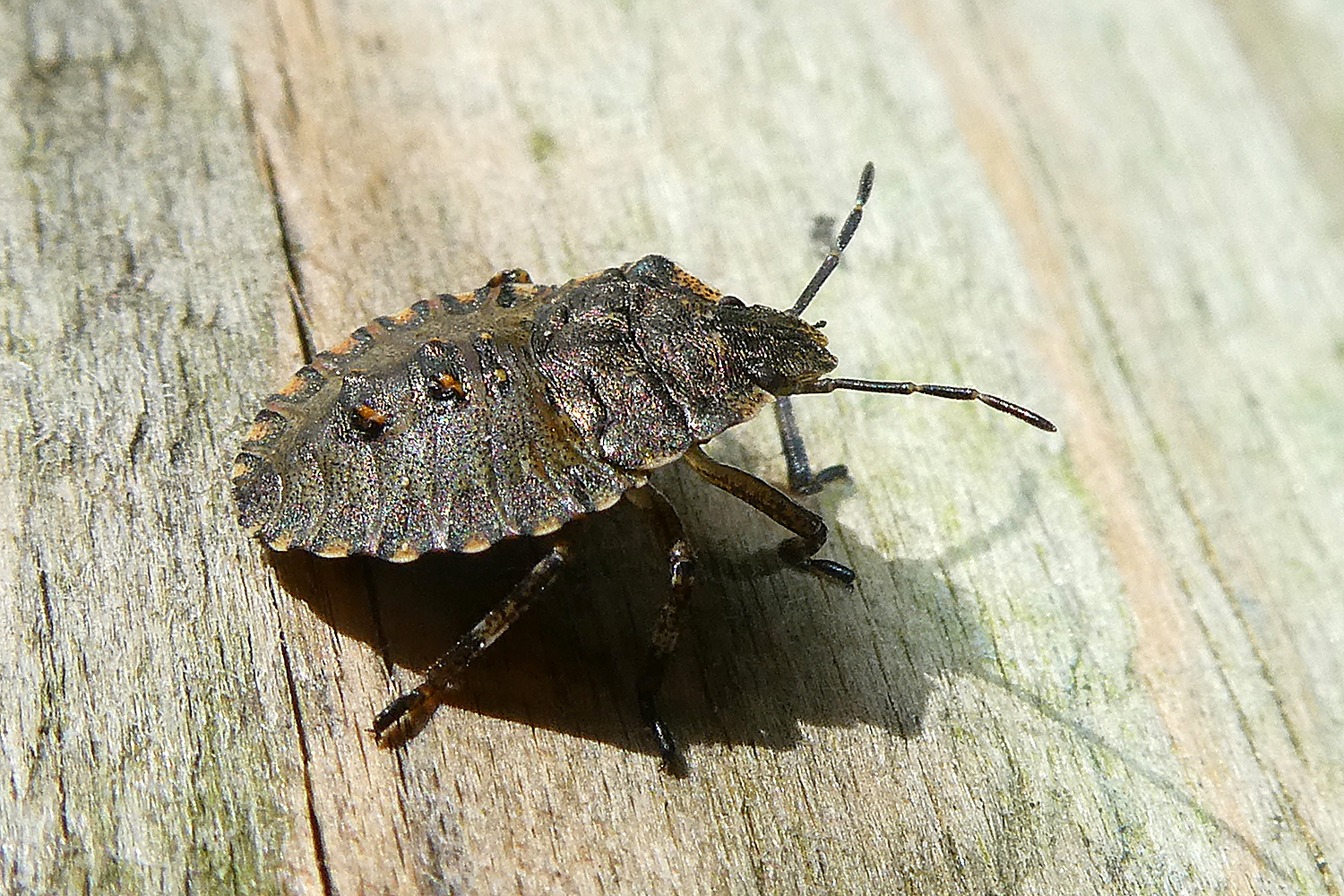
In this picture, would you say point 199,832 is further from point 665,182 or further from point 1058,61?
point 1058,61

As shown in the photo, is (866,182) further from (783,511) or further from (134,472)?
(134,472)

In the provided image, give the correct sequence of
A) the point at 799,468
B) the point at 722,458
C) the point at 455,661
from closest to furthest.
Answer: the point at 455,661 → the point at 799,468 → the point at 722,458

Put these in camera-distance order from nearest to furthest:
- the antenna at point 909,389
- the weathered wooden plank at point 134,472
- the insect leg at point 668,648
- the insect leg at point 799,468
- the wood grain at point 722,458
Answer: the weathered wooden plank at point 134,472 → the wood grain at point 722,458 → the insect leg at point 668,648 → the antenna at point 909,389 → the insect leg at point 799,468

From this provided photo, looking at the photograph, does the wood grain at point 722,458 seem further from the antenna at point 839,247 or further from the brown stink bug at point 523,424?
the antenna at point 839,247

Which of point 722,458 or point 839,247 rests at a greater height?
point 839,247

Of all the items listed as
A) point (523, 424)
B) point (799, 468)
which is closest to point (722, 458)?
point (799, 468)

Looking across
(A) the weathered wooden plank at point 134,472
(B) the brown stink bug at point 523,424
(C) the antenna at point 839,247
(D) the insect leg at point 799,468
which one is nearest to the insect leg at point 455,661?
(B) the brown stink bug at point 523,424
